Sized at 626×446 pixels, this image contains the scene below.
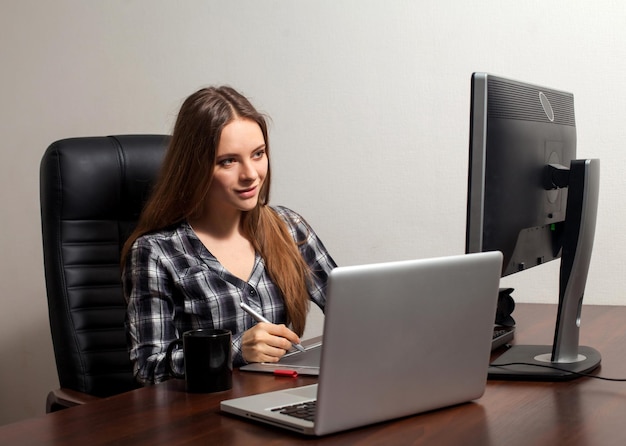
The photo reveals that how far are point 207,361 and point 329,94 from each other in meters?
1.40

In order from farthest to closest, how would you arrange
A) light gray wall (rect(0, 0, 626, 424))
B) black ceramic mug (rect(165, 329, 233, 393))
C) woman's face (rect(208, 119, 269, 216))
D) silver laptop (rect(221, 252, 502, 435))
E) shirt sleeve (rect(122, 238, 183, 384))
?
light gray wall (rect(0, 0, 626, 424)) < woman's face (rect(208, 119, 269, 216)) < shirt sleeve (rect(122, 238, 183, 384)) < black ceramic mug (rect(165, 329, 233, 393)) < silver laptop (rect(221, 252, 502, 435))

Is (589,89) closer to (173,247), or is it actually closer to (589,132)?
(589,132)

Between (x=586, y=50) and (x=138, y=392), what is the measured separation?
61.1 inches

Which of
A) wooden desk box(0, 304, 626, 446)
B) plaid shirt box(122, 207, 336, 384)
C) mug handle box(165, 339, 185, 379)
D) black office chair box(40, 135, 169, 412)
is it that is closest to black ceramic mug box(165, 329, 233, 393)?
wooden desk box(0, 304, 626, 446)

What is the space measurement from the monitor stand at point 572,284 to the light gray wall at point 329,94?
37.0 inches

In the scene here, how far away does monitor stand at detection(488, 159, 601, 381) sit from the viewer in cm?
132

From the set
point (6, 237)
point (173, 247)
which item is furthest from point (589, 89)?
point (6, 237)

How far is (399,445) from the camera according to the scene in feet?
3.23

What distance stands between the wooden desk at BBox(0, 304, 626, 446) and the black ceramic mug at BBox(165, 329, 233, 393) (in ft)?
0.07

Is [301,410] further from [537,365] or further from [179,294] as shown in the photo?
[179,294]

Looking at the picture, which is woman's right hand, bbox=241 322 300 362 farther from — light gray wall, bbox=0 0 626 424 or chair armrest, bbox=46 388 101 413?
light gray wall, bbox=0 0 626 424

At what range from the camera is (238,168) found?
1669 millimetres

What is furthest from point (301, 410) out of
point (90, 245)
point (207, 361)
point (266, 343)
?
point (90, 245)

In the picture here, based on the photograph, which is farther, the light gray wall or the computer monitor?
the light gray wall
